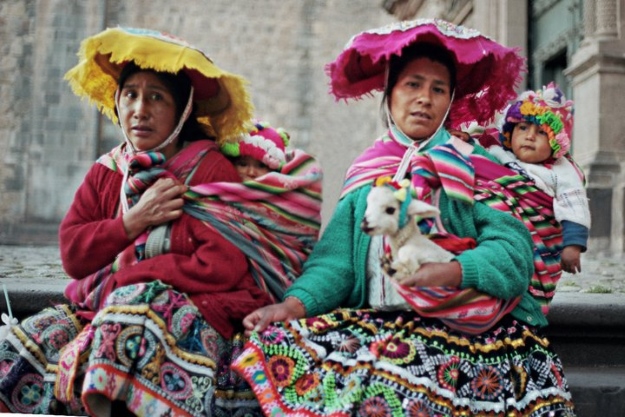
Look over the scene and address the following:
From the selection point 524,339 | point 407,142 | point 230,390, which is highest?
point 407,142

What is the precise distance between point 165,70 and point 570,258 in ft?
5.31

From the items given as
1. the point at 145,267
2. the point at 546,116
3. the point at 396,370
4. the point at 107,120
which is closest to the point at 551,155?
the point at 546,116

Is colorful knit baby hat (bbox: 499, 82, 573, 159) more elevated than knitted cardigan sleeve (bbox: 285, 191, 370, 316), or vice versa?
colorful knit baby hat (bbox: 499, 82, 573, 159)

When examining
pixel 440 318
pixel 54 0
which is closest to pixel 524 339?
pixel 440 318

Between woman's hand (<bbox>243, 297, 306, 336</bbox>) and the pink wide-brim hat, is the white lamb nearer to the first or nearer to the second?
woman's hand (<bbox>243, 297, 306, 336</bbox>)

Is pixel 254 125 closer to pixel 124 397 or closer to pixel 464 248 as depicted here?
pixel 464 248

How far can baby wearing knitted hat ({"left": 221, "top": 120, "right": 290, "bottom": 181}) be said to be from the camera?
122 inches

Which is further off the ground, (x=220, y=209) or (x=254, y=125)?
(x=254, y=125)

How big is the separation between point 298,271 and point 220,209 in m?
0.37

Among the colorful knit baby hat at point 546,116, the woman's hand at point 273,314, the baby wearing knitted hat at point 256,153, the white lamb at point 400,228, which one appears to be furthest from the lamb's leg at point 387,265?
the colorful knit baby hat at point 546,116

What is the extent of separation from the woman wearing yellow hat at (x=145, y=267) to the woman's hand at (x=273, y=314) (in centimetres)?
7

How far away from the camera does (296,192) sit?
9.77 ft

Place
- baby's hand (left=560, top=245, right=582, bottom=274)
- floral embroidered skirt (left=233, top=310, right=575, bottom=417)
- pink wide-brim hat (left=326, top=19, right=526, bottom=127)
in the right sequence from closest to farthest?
1. floral embroidered skirt (left=233, top=310, right=575, bottom=417)
2. pink wide-brim hat (left=326, top=19, right=526, bottom=127)
3. baby's hand (left=560, top=245, right=582, bottom=274)

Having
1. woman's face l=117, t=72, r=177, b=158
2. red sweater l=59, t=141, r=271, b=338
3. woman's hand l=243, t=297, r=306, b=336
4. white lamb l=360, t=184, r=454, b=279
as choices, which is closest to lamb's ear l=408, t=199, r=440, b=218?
white lamb l=360, t=184, r=454, b=279
